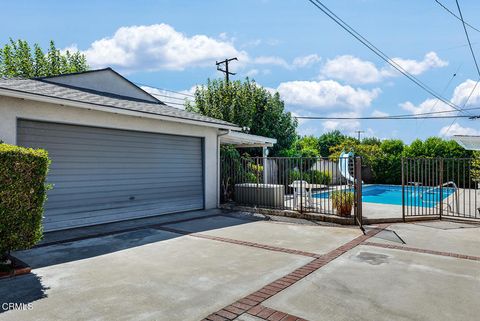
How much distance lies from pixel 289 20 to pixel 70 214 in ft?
25.7

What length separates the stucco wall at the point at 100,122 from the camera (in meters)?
6.98

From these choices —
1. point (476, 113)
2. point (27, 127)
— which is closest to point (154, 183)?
point (27, 127)

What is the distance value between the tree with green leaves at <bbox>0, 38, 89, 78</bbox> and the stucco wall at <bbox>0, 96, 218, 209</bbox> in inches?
917

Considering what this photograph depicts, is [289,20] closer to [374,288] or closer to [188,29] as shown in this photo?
[188,29]

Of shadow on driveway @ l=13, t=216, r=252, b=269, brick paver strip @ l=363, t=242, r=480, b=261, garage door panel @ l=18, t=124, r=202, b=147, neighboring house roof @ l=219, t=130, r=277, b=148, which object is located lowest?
brick paver strip @ l=363, t=242, r=480, b=261

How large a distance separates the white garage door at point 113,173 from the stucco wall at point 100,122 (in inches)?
8.6

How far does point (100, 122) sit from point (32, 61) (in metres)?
26.0

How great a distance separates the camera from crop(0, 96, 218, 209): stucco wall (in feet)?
22.9

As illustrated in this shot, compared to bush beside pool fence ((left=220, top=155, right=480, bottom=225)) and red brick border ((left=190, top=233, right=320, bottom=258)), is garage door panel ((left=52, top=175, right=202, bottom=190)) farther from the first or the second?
red brick border ((left=190, top=233, right=320, bottom=258))

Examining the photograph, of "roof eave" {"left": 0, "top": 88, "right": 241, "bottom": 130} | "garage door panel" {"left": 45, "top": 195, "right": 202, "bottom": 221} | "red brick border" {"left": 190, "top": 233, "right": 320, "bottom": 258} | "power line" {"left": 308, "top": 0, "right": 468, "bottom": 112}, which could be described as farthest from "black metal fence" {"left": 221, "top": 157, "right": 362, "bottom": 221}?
"power line" {"left": 308, "top": 0, "right": 468, "bottom": 112}

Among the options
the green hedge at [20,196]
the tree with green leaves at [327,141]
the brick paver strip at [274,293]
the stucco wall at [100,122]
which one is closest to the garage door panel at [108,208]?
the stucco wall at [100,122]

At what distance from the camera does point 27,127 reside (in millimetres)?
7410

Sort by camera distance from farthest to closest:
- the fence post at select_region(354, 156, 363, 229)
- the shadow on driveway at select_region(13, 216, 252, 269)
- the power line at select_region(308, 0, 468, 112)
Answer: the power line at select_region(308, 0, 468, 112), the fence post at select_region(354, 156, 363, 229), the shadow on driveway at select_region(13, 216, 252, 269)

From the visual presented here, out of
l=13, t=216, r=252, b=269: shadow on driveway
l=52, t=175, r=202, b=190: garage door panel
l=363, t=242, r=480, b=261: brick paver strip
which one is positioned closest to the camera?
l=13, t=216, r=252, b=269: shadow on driveway
